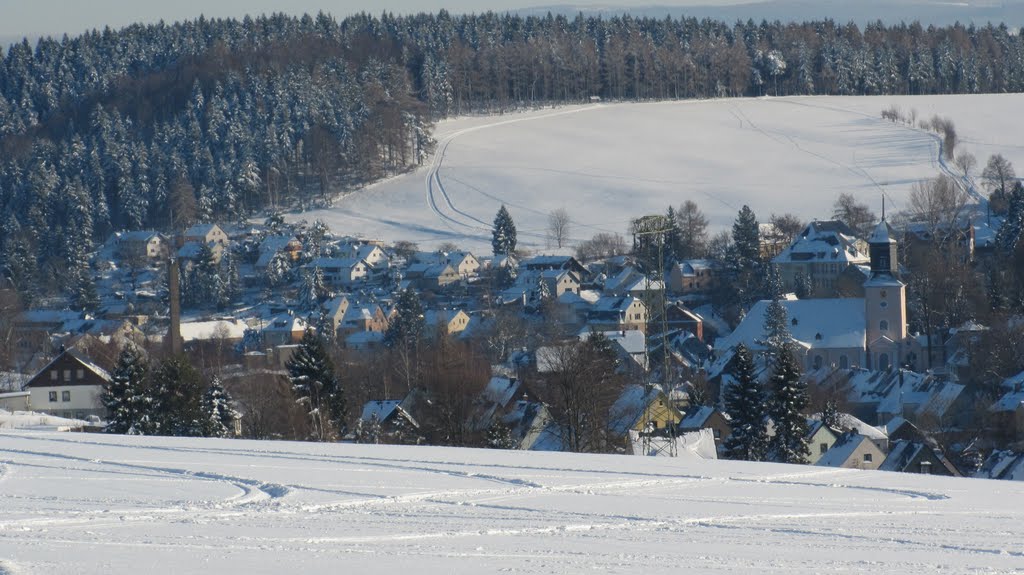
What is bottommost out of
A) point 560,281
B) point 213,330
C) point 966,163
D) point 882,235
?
point 213,330

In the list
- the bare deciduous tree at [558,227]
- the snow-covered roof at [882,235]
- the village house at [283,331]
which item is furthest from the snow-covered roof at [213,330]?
the snow-covered roof at [882,235]

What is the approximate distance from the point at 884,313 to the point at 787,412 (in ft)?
72.2

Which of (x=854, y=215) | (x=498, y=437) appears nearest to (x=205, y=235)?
(x=854, y=215)

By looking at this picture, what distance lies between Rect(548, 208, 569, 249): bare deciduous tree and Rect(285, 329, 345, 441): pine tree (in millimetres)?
47284

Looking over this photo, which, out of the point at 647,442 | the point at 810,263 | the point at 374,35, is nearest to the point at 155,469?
the point at 647,442

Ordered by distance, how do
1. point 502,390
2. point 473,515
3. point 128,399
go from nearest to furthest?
1. point 473,515
2. point 128,399
3. point 502,390

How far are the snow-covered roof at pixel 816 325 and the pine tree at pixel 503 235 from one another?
2158 centimetres

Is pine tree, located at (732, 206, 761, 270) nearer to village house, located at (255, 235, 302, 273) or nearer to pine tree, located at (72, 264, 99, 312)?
village house, located at (255, 235, 302, 273)

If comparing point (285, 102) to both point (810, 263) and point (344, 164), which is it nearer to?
point (344, 164)

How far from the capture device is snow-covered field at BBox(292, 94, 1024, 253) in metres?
82.2

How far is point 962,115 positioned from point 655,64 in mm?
24614

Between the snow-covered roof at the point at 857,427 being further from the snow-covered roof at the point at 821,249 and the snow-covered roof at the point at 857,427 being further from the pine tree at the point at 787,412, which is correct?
the snow-covered roof at the point at 821,249

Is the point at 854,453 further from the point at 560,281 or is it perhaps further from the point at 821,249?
the point at 560,281

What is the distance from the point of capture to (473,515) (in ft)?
43.0
